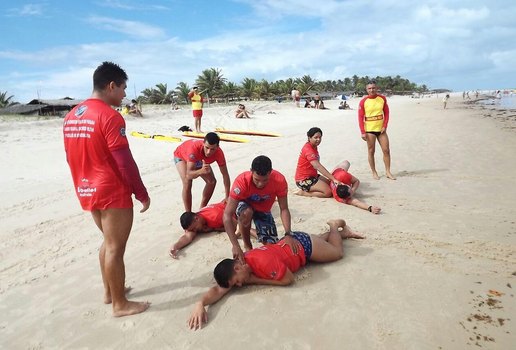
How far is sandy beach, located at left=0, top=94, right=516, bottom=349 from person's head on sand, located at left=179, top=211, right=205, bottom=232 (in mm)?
200

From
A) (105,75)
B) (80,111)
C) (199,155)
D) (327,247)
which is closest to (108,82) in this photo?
(105,75)

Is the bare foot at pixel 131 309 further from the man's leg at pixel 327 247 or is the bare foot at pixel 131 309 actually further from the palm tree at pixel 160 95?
the palm tree at pixel 160 95

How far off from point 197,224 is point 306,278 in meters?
1.65

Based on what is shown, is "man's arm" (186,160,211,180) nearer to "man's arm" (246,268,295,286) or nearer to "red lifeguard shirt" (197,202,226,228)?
"red lifeguard shirt" (197,202,226,228)

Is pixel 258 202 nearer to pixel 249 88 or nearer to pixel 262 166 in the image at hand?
pixel 262 166

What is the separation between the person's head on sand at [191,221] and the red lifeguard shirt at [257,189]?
915mm

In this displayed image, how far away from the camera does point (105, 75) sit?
2748mm

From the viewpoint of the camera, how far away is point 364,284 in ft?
10.6

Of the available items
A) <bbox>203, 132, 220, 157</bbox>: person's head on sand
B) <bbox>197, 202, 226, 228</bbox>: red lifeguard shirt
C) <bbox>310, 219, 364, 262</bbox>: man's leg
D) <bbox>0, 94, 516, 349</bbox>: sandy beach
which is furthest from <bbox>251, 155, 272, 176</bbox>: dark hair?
<bbox>197, 202, 226, 228</bbox>: red lifeguard shirt

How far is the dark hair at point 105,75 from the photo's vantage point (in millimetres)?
2740

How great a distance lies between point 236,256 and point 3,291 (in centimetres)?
242

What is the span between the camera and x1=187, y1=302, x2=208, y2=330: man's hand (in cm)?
285

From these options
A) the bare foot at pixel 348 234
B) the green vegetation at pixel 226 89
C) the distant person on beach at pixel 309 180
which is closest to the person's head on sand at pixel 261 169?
the bare foot at pixel 348 234

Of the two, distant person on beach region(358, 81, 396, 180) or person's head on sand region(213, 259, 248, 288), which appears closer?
person's head on sand region(213, 259, 248, 288)
